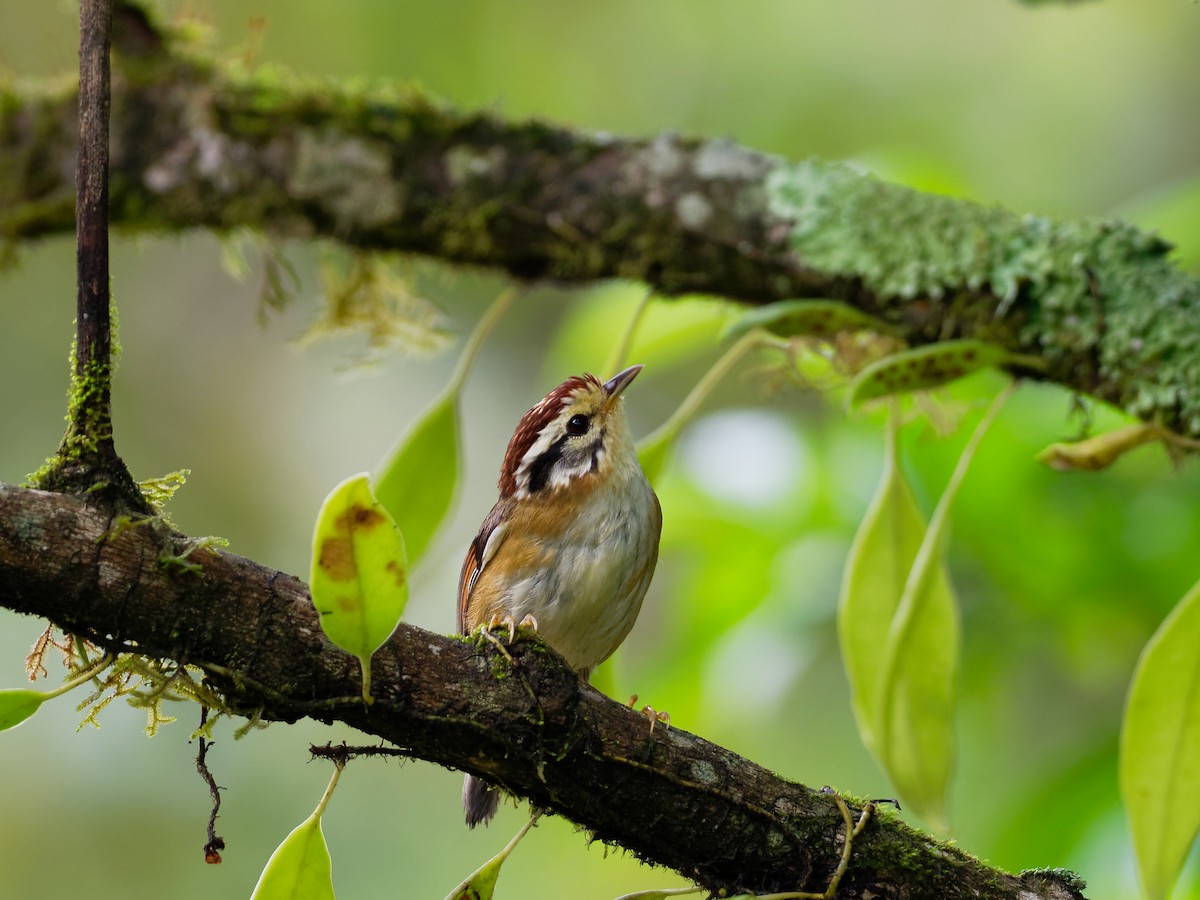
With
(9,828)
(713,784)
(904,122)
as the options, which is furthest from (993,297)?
(9,828)

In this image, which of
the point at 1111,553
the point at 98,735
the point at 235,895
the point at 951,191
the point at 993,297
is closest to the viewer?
the point at 993,297

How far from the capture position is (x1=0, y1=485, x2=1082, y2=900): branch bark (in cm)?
158

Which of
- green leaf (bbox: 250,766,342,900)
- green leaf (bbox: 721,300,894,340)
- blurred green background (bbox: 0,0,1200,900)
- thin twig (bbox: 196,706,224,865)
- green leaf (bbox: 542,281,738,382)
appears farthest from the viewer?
blurred green background (bbox: 0,0,1200,900)

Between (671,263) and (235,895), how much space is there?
16.5 ft

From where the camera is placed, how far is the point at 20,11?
7043mm

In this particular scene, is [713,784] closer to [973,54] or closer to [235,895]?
[235,895]

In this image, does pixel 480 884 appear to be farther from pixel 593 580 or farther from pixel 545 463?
pixel 545 463

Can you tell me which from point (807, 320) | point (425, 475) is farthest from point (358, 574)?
point (807, 320)

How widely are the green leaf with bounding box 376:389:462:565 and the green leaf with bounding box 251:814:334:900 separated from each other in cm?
119

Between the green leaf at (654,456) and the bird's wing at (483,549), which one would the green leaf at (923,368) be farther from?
the bird's wing at (483,549)

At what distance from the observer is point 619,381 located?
305 centimetres

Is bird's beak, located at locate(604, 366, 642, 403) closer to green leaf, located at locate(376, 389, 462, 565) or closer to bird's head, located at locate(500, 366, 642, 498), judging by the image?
bird's head, located at locate(500, 366, 642, 498)

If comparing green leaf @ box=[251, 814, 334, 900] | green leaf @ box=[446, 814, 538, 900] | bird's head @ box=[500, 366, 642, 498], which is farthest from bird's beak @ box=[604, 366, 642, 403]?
green leaf @ box=[251, 814, 334, 900]

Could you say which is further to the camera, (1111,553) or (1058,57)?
(1058,57)
